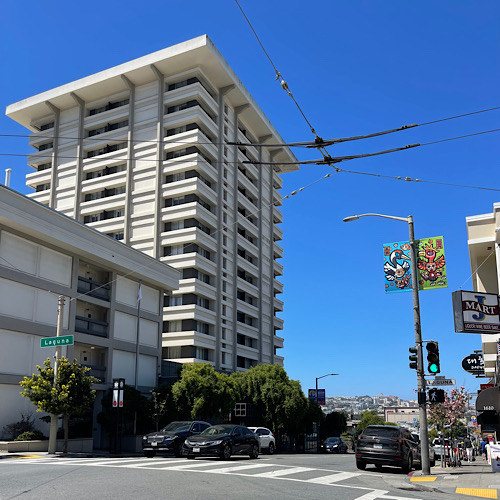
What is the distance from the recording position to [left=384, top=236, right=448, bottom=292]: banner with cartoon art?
67.1 feet

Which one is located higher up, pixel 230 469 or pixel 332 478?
pixel 230 469

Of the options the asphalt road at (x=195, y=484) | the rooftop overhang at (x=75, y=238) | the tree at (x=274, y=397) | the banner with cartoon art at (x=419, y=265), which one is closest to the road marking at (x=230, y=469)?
the asphalt road at (x=195, y=484)

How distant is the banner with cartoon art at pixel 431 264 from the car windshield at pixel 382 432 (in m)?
5.26

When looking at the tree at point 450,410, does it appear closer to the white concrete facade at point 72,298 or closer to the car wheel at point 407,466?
the car wheel at point 407,466

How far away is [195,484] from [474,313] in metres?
12.0

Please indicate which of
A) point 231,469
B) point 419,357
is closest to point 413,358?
point 419,357

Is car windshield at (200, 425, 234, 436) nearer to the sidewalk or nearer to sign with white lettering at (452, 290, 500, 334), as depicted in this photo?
the sidewalk

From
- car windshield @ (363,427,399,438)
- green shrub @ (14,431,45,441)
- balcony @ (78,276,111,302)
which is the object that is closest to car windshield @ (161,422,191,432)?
green shrub @ (14,431,45,441)

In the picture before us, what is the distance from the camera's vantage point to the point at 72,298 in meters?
37.3

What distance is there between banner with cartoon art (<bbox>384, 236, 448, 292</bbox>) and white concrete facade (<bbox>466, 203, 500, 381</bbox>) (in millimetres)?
10752

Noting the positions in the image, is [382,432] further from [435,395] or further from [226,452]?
[226,452]

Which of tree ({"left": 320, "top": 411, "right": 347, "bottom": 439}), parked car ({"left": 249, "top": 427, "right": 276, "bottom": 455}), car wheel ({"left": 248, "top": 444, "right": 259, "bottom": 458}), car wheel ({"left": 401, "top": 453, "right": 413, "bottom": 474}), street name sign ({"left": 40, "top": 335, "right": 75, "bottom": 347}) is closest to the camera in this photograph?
car wheel ({"left": 401, "top": 453, "right": 413, "bottom": 474})

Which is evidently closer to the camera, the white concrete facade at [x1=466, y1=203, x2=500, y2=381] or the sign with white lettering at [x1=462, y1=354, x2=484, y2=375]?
the white concrete facade at [x1=466, y1=203, x2=500, y2=381]

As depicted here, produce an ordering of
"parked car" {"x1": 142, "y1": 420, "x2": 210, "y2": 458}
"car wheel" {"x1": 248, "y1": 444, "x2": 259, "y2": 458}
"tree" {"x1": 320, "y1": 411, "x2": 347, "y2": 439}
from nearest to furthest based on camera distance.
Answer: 1. "car wheel" {"x1": 248, "y1": 444, "x2": 259, "y2": 458}
2. "parked car" {"x1": 142, "y1": 420, "x2": 210, "y2": 458}
3. "tree" {"x1": 320, "y1": 411, "x2": 347, "y2": 439}
